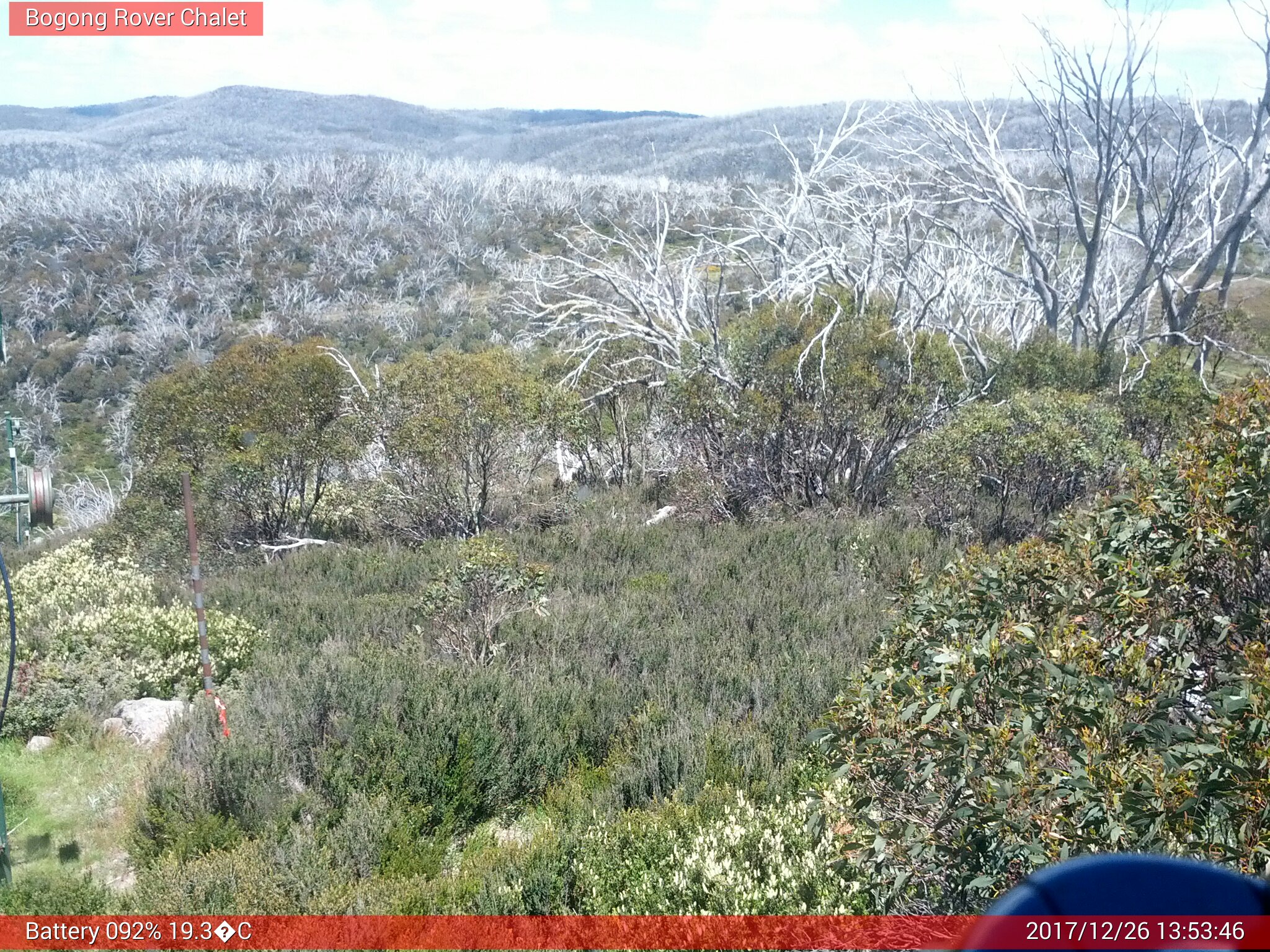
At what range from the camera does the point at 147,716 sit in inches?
241

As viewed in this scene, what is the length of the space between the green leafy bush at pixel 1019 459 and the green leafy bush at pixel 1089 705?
6.12m

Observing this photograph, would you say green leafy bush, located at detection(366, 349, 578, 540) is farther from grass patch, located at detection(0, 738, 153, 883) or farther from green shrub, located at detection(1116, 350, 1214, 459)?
green shrub, located at detection(1116, 350, 1214, 459)

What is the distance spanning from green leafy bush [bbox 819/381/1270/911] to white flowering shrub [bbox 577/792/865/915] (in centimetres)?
19

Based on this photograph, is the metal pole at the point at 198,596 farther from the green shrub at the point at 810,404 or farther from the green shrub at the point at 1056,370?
the green shrub at the point at 1056,370

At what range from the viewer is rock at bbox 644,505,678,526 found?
11.8 m

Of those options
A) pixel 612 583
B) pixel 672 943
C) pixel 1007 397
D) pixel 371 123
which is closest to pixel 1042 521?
pixel 1007 397

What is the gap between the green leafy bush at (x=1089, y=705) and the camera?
7.68 ft

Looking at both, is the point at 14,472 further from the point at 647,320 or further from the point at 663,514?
the point at 647,320

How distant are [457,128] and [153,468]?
336ft

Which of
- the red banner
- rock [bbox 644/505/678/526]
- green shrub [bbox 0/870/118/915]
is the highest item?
the red banner

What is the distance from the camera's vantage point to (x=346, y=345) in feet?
105

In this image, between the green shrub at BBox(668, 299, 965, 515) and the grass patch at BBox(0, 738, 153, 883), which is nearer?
the grass patch at BBox(0, 738, 153, 883)

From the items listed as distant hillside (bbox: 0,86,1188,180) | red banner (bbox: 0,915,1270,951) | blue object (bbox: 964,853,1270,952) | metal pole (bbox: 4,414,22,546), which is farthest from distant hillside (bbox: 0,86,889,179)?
blue object (bbox: 964,853,1270,952)

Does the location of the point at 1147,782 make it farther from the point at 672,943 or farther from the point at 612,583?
the point at 612,583
